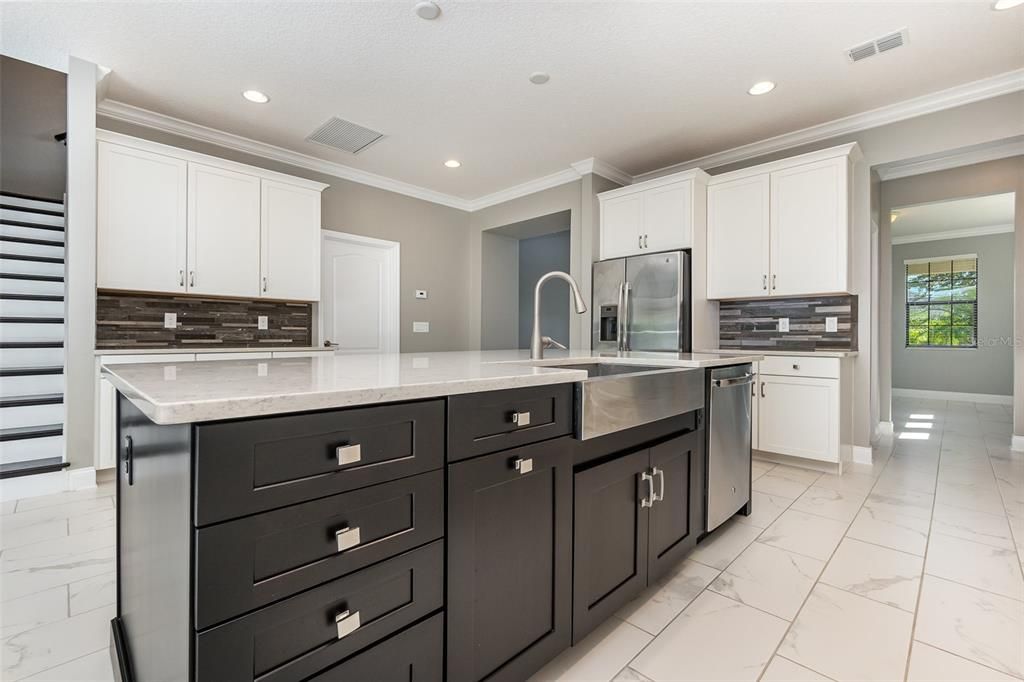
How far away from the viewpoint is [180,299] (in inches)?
146

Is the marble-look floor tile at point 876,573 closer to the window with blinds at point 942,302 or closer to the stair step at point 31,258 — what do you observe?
the stair step at point 31,258

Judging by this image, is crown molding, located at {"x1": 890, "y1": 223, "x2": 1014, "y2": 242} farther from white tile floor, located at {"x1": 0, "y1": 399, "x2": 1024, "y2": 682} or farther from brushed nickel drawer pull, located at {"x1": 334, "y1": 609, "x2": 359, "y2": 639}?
brushed nickel drawer pull, located at {"x1": 334, "y1": 609, "x2": 359, "y2": 639}

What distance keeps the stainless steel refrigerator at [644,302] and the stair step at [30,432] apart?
407 cm

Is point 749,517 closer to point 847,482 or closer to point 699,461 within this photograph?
point 699,461

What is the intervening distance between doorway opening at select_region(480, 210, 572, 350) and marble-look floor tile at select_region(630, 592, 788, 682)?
3.99 meters

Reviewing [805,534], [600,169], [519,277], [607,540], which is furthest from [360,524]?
[519,277]

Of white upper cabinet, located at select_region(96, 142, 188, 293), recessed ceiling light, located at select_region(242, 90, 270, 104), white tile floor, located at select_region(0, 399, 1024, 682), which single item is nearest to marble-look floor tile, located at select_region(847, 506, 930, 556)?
white tile floor, located at select_region(0, 399, 1024, 682)

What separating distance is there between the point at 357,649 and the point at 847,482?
136 inches

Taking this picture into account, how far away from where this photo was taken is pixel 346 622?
866 millimetres

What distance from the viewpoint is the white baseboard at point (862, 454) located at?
11.8ft

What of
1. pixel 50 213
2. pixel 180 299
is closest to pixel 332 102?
pixel 180 299

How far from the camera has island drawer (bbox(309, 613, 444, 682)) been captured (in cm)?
87

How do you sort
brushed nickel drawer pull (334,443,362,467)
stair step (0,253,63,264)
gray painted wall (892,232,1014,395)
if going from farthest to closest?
gray painted wall (892,232,1014,395) → stair step (0,253,63,264) → brushed nickel drawer pull (334,443,362,467)

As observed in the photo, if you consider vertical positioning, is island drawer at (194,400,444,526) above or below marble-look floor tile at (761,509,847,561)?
above
